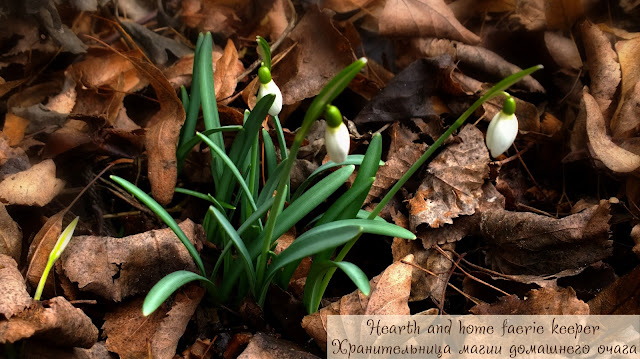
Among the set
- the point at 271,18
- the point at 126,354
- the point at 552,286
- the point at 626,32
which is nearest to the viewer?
the point at 126,354

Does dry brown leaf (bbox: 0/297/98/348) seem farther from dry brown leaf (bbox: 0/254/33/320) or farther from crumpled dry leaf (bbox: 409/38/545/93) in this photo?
crumpled dry leaf (bbox: 409/38/545/93)

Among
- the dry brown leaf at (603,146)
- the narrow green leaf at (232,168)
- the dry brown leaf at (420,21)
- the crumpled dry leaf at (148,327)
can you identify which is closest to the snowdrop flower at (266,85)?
the narrow green leaf at (232,168)

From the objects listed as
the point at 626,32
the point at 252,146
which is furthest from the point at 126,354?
the point at 626,32

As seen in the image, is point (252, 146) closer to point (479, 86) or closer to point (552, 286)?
point (552, 286)

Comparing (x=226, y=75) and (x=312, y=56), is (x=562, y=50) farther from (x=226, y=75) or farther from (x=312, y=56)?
(x=226, y=75)

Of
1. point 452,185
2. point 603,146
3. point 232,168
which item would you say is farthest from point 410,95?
point 232,168

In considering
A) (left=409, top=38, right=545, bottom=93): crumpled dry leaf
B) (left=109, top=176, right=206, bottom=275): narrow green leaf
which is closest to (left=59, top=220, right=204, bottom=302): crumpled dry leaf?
(left=109, top=176, right=206, bottom=275): narrow green leaf
